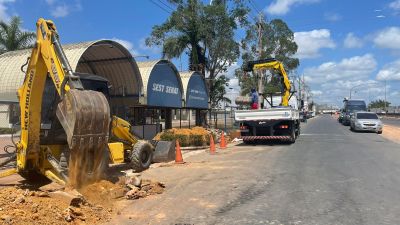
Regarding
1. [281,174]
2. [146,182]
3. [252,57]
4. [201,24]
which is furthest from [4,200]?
[252,57]

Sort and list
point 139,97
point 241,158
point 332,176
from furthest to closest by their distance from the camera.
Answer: point 139,97
point 241,158
point 332,176

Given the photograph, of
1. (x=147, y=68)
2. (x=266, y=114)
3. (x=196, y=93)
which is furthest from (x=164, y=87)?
(x=266, y=114)

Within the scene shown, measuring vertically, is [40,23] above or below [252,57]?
below

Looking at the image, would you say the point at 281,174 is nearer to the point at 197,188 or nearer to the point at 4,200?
the point at 197,188

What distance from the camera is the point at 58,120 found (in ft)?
33.9

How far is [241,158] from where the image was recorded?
685 inches

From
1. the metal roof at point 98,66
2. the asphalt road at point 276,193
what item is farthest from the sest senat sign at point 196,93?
the asphalt road at point 276,193

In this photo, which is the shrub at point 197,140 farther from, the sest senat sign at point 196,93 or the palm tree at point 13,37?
the palm tree at point 13,37

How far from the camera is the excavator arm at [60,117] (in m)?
8.59

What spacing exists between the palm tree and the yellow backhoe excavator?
104ft

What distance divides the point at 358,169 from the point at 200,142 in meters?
11.7

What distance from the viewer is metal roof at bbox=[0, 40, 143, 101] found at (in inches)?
794

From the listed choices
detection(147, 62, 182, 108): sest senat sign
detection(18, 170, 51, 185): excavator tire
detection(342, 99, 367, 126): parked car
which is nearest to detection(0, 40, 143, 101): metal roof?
detection(147, 62, 182, 108): sest senat sign

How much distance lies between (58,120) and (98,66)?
1282cm
